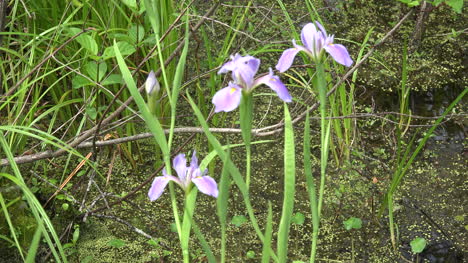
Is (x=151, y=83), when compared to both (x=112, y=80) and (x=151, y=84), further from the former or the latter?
(x=112, y=80)

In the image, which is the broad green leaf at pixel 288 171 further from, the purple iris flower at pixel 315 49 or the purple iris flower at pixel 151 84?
the purple iris flower at pixel 151 84

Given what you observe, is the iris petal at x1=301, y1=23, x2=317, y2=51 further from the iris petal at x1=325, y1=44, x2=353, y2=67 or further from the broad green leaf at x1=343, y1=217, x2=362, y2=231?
the broad green leaf at x1=343, y1=217, x2=362, y2=231

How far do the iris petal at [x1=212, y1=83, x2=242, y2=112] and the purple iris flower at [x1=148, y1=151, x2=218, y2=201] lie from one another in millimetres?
154

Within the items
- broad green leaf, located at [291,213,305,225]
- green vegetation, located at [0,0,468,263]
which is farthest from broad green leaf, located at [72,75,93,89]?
broad green leaf, located at [291,213,305,225]

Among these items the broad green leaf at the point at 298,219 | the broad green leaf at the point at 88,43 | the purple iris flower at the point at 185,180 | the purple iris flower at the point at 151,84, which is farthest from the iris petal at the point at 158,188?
the broad green leaf at the point at 298,219

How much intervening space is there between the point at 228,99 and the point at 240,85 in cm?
5

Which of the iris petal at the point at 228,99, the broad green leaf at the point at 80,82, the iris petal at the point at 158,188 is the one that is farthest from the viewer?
the broad green leaf at the point at 80,82

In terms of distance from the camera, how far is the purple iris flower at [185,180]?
113 centimetres

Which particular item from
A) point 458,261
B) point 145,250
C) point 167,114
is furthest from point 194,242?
point 458,261

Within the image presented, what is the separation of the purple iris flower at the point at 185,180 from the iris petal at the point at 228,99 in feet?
0.50

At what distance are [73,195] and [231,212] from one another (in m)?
0.52

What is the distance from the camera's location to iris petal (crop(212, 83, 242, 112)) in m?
1.03

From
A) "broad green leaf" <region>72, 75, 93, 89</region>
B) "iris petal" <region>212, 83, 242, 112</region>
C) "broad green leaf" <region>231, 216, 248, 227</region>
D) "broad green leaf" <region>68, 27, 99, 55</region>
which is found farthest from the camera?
"broad green leaf" <region>231, 216, 248, 227</region>

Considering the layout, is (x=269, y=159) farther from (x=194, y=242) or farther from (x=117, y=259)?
(x=117, y=259)
